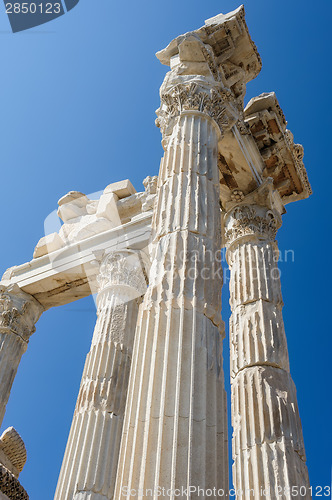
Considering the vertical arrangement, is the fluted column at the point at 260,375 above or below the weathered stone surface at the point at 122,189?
below

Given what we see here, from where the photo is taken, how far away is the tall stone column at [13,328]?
16.9m

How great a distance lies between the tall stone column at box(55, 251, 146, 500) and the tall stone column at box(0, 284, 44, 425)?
359 centimetres

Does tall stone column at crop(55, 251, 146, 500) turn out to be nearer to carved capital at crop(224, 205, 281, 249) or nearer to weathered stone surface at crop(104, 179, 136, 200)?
carved capital at crop(224, 205, 281, 249)

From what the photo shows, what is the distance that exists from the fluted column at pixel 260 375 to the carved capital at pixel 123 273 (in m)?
2.91

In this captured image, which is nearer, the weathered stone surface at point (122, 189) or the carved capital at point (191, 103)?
the carved capital at point (191, 103)

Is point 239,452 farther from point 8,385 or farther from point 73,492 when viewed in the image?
point 8,385

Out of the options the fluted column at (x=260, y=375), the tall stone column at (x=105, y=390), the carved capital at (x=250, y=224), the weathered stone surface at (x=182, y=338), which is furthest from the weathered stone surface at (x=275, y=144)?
the tall stone column at (x=105, y=390)

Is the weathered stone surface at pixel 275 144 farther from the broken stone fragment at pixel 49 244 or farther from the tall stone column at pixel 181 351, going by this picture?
the broken stone fragment at pixel 49 244

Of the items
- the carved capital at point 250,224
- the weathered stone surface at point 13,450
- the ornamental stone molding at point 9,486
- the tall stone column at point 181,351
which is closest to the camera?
the tall stone column at point 181,351

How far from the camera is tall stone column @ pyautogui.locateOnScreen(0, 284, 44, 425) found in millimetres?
16891

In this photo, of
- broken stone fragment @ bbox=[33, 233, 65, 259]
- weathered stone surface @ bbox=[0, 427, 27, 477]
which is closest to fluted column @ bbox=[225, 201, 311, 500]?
weathered stone surface @ bbox=[0, 427, 27, 477]

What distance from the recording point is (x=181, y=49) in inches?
551

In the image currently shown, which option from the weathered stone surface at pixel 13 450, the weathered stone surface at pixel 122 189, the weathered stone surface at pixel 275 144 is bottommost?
the weathered stone surface at pixel 13 450

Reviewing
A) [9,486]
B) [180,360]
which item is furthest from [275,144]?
[9,486]
